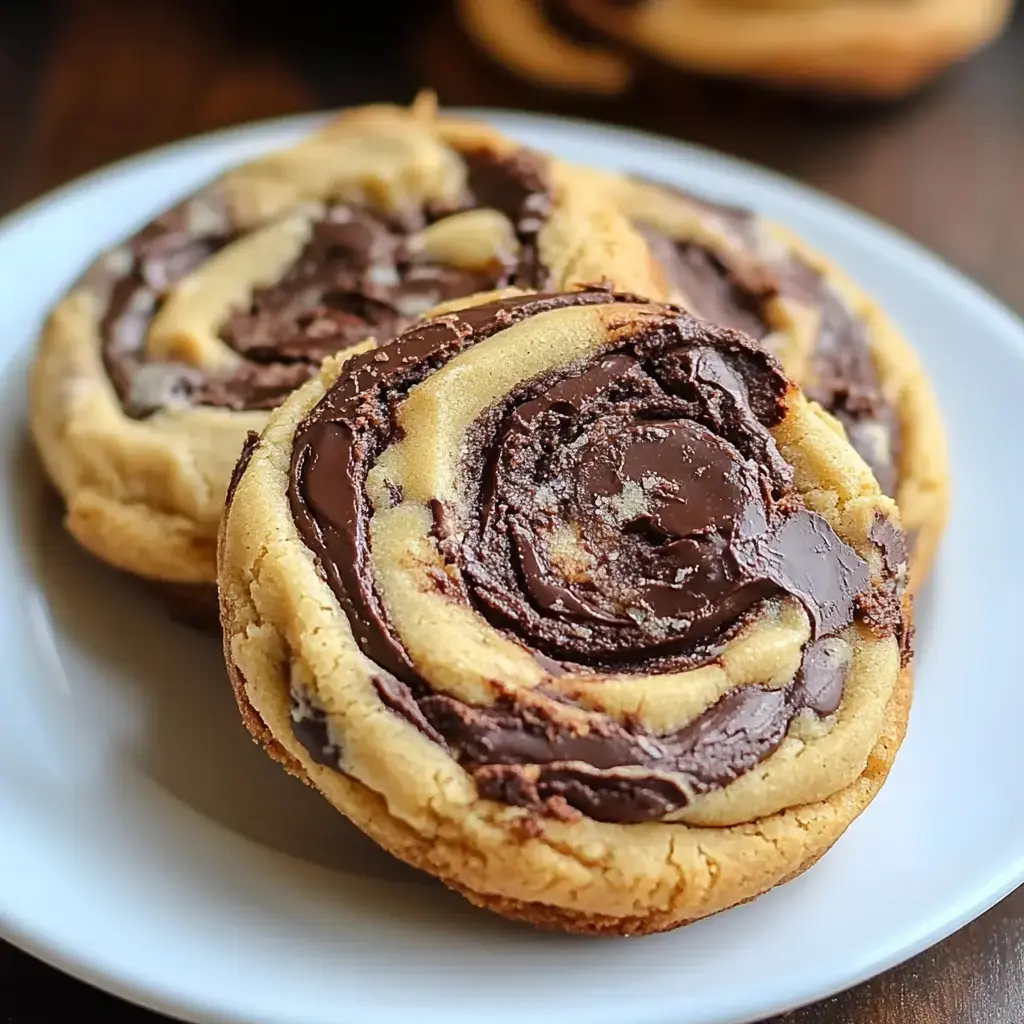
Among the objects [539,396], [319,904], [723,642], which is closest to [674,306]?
[539,396]

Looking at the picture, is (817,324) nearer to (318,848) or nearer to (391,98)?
(318,848)

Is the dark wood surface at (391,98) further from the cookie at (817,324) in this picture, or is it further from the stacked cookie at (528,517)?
the stacked cookie at (528,517)

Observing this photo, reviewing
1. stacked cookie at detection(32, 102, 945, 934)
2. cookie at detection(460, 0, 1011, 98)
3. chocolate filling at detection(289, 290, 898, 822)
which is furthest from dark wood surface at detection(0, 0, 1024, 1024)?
chocolate filling at detection(289, 290, 898, 822)

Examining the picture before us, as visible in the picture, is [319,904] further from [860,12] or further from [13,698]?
[860,12]

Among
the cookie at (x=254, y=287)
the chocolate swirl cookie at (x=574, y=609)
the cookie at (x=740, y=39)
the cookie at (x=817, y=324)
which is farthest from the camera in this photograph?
the cookie at (x=740, y=39)

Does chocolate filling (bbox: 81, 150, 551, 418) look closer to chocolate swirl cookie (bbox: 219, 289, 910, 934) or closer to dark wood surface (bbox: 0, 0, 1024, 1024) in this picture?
chocolate swirl cookie (bbox: 219, 289, 910, 934)

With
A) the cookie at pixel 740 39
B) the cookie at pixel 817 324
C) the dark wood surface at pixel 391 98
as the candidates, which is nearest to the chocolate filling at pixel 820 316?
the cookie at pixel 817 324
